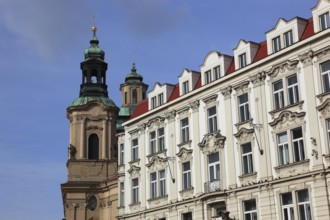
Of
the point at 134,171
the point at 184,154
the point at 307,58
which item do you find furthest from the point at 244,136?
the point at 134,171

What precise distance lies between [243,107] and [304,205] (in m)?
8.24

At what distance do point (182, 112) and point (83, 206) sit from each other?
1270 inches

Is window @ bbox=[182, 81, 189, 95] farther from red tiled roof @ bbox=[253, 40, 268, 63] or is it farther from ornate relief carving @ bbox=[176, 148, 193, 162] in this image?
red tiled roof @ bbox=[253, 40, 268, 63]

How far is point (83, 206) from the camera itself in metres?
71.1

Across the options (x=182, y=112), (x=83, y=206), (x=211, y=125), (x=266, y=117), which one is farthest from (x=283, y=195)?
(x=83, y=206)

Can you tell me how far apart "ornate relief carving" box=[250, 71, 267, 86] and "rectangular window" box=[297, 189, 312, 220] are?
7698mm

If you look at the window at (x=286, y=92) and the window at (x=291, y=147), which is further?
the window at (x=286, y=92)

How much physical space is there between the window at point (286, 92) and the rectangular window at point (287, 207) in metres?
5.52

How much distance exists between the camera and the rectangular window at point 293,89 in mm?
34669

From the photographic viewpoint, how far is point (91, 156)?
7394 centimetres

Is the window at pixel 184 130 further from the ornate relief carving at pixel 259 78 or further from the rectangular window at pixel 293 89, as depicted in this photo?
the rectangular window at pixel 293 89

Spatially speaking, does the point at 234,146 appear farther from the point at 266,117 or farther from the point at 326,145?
the point at 326,145

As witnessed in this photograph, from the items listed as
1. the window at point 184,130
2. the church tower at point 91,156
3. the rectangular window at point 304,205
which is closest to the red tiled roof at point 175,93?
the window at point 184,130

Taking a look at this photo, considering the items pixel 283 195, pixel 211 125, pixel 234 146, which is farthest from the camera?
pixel 211 125
